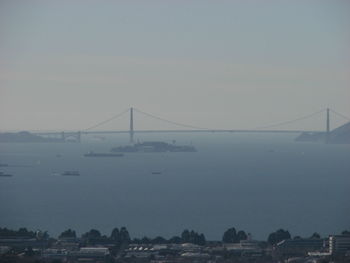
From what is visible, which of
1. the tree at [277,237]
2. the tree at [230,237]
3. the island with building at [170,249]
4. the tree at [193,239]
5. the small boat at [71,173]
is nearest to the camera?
the island with building at [170,249]

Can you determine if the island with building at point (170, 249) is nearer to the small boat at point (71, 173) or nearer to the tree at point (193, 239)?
the tree at point (193, 239)

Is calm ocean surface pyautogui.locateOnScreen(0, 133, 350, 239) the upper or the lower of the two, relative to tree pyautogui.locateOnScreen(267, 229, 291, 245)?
upper

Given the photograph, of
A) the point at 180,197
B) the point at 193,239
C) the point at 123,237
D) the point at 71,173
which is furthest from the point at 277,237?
the point at 71,173

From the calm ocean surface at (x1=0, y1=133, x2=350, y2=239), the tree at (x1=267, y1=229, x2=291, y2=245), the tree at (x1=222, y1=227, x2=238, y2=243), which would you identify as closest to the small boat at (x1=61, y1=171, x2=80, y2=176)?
the calm ocean surface at (x1=0, y1=133, x2=350, y2=239)

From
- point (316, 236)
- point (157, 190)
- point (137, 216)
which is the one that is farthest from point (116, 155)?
point (316, 236)

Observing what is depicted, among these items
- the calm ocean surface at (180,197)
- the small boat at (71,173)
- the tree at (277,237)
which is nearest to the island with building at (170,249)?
the tree at (277,237)

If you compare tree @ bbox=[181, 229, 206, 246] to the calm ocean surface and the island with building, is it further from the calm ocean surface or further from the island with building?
the calm ocean surface

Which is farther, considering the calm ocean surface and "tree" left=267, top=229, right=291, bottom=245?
the calm ocean surface

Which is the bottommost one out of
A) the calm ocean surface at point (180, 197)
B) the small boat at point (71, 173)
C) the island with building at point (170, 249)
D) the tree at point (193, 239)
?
the island with building at point (170, 249)
